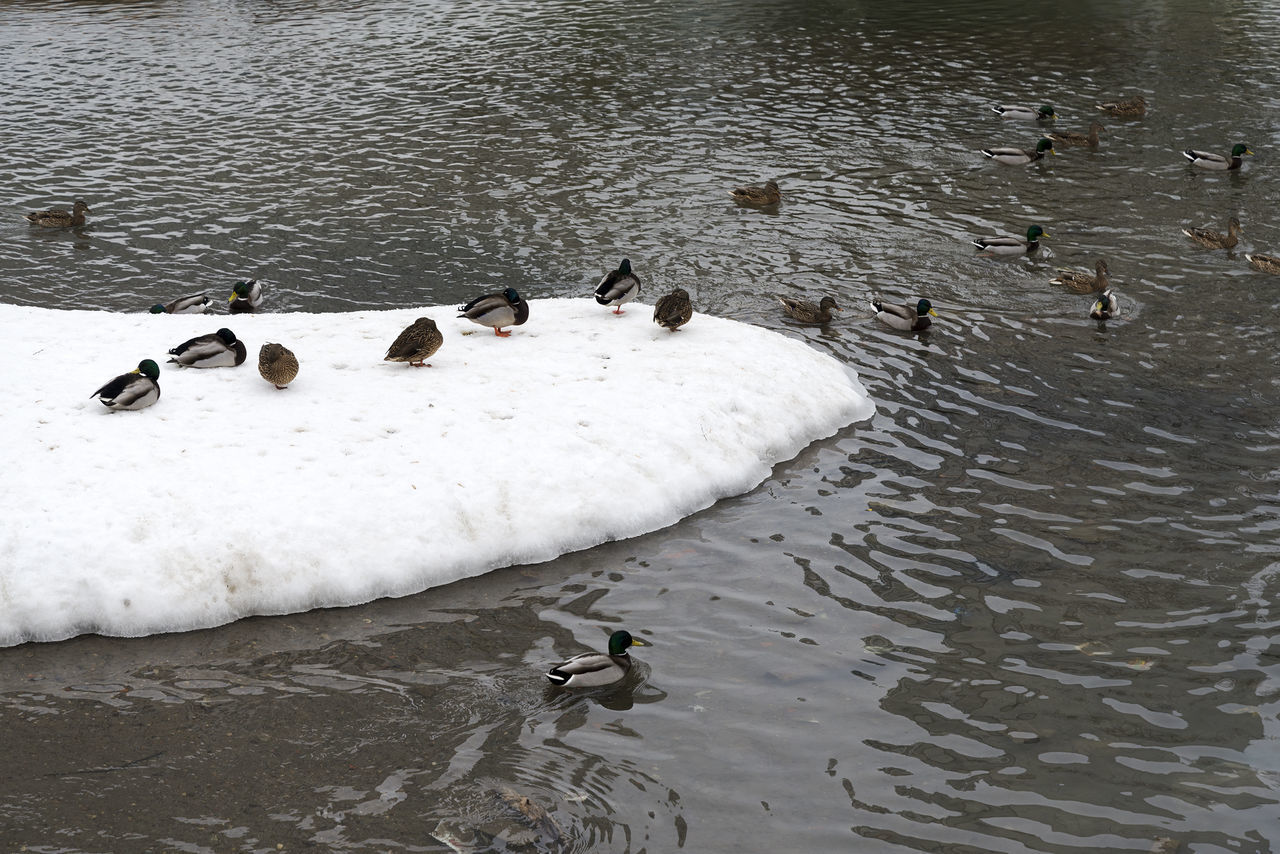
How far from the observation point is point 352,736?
10633mm

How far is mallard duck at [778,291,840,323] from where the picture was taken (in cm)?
2152

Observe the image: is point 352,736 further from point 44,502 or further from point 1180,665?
point 1180,665

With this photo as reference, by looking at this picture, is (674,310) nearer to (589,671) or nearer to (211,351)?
(211,351)

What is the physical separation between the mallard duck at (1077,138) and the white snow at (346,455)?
58.8 ft

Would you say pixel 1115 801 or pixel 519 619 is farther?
pixel 519 619

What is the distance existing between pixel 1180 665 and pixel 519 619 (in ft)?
22.1

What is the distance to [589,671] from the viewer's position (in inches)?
438

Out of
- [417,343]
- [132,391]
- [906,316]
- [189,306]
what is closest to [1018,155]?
[906,316]

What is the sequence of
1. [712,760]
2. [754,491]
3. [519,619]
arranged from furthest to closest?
[754,491] < [519,619] < [712,760]

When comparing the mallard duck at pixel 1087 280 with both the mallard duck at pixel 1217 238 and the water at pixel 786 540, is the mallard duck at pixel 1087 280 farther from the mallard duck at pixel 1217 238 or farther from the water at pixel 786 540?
the mallard duck at pixel 1217 238

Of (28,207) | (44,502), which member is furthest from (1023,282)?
(28,207)

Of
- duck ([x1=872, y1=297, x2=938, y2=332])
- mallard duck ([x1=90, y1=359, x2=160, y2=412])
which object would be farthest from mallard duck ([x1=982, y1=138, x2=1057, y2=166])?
mallard duck ([x1=90, y1=359, x2=160, y2=412])

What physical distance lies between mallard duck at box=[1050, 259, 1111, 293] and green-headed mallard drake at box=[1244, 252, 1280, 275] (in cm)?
329

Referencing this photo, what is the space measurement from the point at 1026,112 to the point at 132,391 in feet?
96.1
